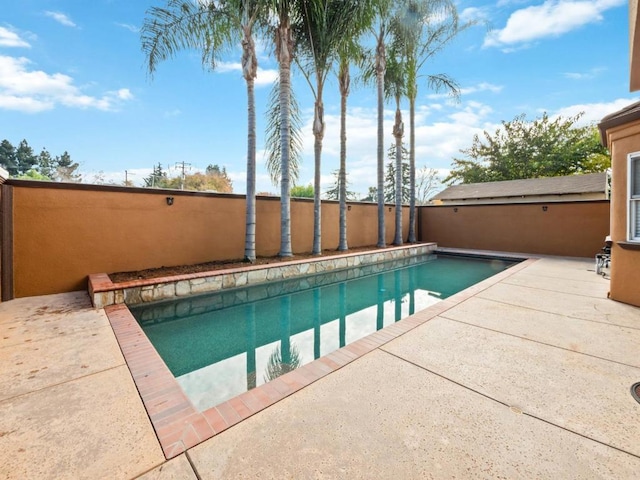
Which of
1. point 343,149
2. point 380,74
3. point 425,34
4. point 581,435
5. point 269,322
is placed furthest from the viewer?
point 425,34

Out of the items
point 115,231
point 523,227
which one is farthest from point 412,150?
point 115,231

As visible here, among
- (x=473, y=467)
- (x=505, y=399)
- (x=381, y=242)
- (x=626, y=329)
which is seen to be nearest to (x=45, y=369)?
(x=473, y=467)

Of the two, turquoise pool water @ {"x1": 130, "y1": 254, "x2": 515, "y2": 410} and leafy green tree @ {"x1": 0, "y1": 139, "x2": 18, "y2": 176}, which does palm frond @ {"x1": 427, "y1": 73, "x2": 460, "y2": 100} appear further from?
leafy green tree @ {"x1": 0, "y1": 139, "x2": 18, "y2": 176}

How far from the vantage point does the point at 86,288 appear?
6.30 meters

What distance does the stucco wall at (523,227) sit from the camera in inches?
450

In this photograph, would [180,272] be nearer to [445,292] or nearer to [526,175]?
[445,292]

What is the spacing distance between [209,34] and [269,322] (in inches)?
344

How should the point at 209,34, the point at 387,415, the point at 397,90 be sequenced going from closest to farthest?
the point at 387,415
the point at 209,34
the point at 397,90

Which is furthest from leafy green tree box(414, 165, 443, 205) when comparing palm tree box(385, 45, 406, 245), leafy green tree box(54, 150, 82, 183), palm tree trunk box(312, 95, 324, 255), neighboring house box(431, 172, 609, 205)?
leafy green tree box(54, 150, 82, 183)

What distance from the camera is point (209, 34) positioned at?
858 centimetres

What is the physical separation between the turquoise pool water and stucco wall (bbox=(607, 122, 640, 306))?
9.74 ft

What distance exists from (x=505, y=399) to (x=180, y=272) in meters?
6.78

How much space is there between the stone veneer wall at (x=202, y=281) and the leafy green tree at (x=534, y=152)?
74.2ft

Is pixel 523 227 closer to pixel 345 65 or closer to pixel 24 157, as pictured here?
pixel 345 65
